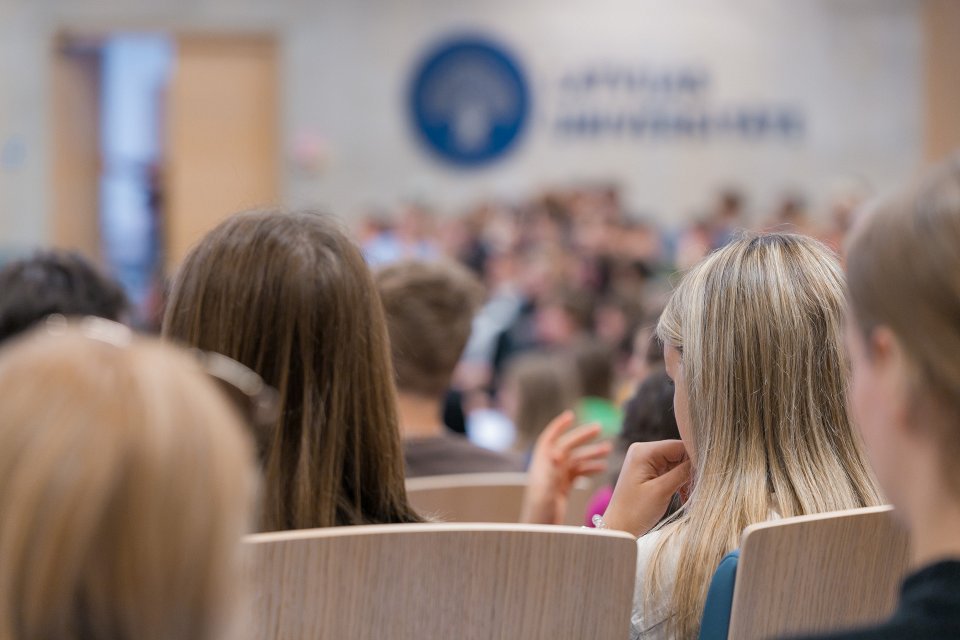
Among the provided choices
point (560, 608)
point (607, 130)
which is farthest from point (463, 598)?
point (607, 130)

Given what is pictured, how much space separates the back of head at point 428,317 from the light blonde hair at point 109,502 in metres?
2.26

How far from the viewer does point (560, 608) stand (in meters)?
1.25

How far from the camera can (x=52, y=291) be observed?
104 inches

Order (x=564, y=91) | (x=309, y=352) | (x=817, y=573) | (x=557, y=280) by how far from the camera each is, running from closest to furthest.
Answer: (x=817, y=573), (x=309, y=352), (x=557, y=280), (x=564, y=91)

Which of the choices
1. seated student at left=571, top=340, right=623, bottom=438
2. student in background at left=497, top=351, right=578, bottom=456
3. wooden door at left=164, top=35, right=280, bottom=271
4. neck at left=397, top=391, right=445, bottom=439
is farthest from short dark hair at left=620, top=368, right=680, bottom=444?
wooden door at left=164, top=35, right=280, bottom=271

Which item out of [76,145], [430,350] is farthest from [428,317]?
[76,145]

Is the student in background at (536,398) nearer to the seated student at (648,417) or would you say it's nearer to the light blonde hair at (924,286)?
the seated student at (648,417)

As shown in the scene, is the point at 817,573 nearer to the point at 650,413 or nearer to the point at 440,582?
the point at 440,582

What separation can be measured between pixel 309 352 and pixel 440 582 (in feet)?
1.49

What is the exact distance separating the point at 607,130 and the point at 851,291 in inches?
419

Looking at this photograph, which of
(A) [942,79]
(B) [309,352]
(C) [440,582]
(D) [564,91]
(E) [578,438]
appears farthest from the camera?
(D) [564,91]

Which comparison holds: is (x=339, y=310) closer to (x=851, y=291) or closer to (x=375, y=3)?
(x=851, y=291)

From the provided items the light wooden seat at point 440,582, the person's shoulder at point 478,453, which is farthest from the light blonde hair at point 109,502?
the person's shoulder at point 478,453

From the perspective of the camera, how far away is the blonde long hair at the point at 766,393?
1628 mm
